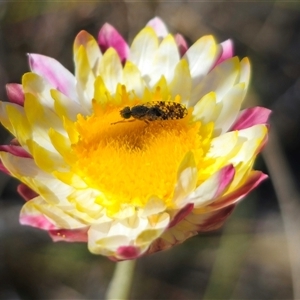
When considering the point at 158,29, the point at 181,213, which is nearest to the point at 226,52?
the point at 158,29

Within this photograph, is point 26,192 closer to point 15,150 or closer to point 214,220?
point 15,150

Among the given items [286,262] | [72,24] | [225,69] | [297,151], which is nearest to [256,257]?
[286,262]

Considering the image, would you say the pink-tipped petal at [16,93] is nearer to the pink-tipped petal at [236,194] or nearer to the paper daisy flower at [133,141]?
the paper daisy flower at [133,141]

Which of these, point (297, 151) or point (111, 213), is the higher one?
point (111, 213)

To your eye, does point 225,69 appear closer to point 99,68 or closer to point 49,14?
point 99,68

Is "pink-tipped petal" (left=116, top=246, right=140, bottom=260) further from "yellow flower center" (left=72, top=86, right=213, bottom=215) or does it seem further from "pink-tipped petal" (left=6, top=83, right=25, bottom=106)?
"pink-tipped petal" (left=6, top=83, right=25, bottom=106)
